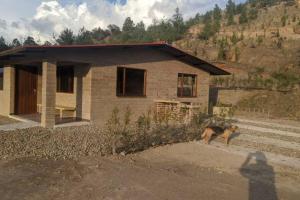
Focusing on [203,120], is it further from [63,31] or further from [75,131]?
[63,31]

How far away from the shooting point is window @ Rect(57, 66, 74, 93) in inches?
564

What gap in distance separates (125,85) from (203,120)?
3.91 meters

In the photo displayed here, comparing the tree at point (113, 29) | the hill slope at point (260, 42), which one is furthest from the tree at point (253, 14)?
the tree at point (113, 29)

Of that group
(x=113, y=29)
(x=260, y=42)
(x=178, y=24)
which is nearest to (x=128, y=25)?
(x=113, y=29)

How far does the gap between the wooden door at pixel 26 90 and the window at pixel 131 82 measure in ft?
13.3

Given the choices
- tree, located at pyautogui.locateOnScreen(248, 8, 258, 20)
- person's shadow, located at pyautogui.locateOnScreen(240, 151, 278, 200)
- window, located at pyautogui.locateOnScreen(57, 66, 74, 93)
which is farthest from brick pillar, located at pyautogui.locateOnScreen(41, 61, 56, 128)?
tree, located at pyautogui.locateOnScreen(248, 8, 258, 20)

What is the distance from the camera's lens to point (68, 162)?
7.21 metres

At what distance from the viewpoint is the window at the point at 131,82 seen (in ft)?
46.7

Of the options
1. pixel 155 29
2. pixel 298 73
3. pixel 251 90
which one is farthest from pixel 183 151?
pixel 155 29

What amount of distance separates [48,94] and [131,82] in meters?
4.97

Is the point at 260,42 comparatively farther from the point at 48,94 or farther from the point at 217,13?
the point at 48,94

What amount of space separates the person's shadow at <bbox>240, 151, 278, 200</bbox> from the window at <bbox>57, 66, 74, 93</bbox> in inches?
334

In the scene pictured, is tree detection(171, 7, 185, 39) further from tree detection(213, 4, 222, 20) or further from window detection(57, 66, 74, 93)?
window detection(57, 66, 74, 93)

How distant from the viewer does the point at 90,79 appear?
1260 cm
